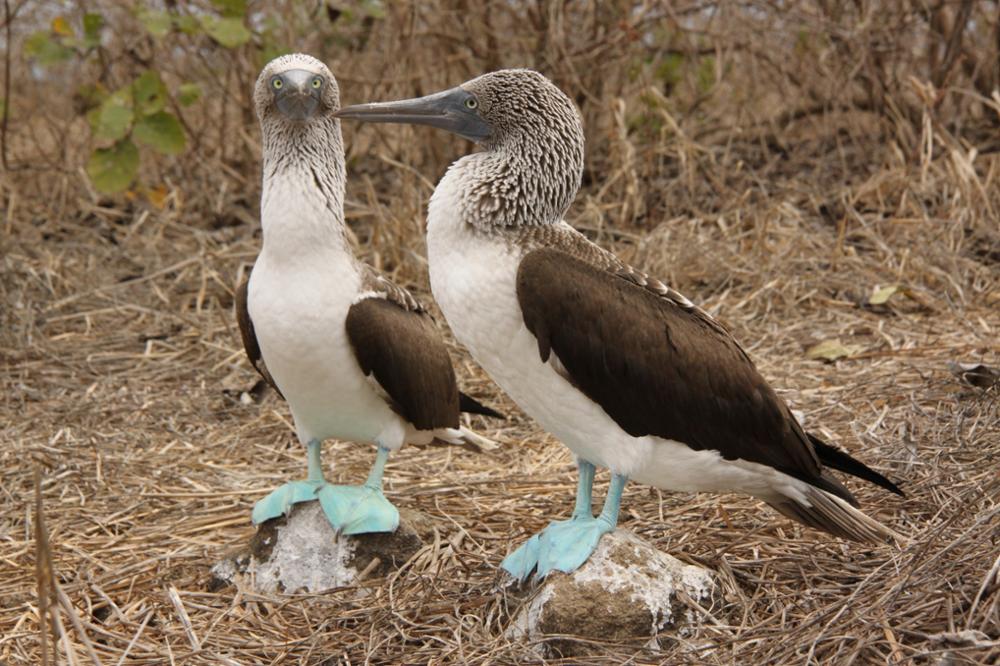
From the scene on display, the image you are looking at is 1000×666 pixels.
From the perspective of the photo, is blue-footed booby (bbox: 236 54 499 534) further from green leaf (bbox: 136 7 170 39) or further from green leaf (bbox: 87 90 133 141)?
green leaf (bbox: 87 90 133 141)

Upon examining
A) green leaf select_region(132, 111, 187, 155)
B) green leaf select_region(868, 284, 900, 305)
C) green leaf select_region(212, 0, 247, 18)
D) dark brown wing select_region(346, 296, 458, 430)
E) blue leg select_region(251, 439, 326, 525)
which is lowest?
green leaf select_region(868, 284, 900, 305)

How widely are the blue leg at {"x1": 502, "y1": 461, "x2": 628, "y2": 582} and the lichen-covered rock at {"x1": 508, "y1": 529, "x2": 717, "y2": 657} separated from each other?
31 millimetres

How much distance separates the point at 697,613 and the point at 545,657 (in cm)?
38

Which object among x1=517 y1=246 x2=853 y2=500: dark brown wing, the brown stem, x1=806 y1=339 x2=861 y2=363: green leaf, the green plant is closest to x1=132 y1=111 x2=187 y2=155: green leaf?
the green plant

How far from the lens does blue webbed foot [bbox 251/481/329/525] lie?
3.55 meters

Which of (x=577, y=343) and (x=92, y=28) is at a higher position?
(x=92, y=28)

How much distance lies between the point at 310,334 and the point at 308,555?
66 centimetres

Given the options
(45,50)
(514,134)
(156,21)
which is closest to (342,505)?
(514,134)

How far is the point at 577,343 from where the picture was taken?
2.94 m

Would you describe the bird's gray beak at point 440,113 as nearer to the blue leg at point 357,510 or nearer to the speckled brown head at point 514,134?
the speckled brown head at point 514,134

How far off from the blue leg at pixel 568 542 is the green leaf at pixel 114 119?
3.93 meters

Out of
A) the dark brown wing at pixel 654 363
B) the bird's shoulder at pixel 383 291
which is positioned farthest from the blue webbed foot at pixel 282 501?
the dark brown wing at pixel 654 363

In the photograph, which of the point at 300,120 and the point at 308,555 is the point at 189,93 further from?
the point at 308,555

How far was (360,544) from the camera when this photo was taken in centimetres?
355
